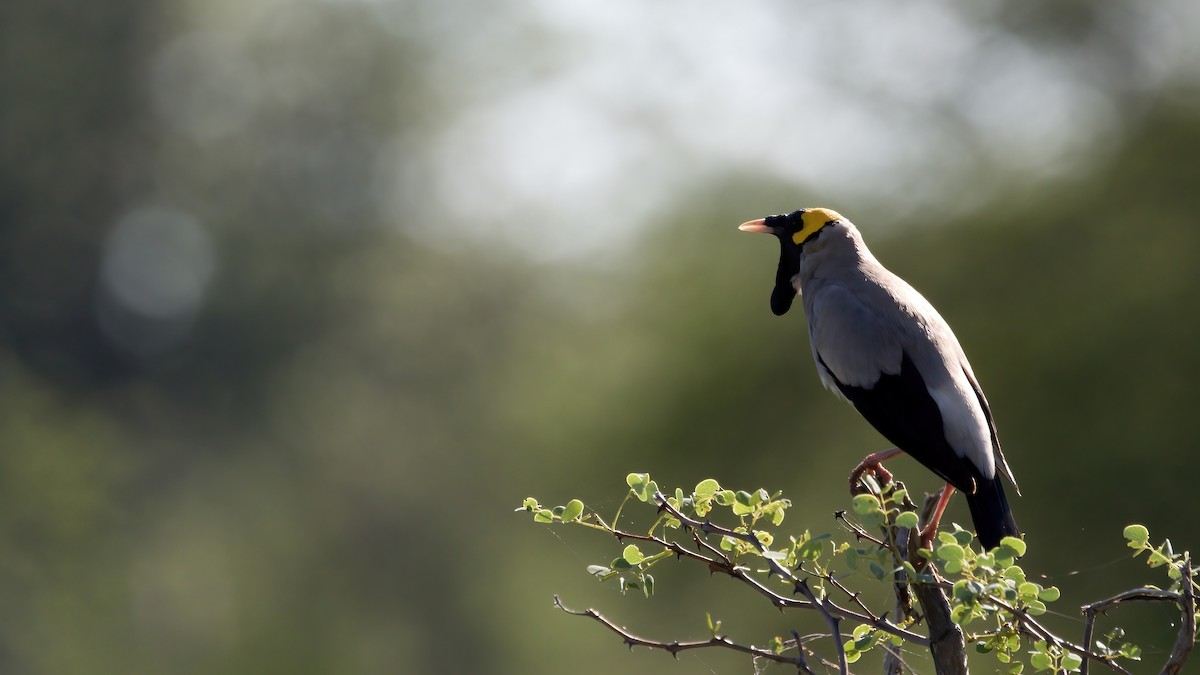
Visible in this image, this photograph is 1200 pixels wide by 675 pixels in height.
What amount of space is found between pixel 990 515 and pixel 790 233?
169cm

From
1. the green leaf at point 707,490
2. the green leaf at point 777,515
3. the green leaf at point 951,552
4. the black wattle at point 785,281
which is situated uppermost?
the black wattle at point 785,281

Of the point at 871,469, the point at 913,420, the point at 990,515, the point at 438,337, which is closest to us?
the point at 990,515

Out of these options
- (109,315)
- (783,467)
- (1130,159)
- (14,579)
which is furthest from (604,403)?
(109,315)

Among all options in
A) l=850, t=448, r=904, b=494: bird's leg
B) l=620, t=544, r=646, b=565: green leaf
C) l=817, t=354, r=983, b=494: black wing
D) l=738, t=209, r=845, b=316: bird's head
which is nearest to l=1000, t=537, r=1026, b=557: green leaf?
l=620, t=544, r=646, b=565: green leaf

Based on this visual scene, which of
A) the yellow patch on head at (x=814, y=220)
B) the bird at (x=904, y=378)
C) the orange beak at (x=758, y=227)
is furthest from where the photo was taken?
the orange beak at (x=758, y=227)

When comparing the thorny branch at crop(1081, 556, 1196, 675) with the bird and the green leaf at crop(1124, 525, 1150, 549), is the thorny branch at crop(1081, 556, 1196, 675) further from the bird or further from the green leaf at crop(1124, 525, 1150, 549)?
the bird

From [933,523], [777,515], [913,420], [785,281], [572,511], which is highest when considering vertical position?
[785,281]

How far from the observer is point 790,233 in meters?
4.95

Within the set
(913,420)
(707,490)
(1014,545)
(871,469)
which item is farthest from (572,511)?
(913,420)

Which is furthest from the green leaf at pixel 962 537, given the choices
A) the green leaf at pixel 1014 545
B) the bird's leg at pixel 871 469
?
the bird's leg at pixel 871 469

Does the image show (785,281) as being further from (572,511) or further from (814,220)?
(572,511)

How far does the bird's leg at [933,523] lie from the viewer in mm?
3192

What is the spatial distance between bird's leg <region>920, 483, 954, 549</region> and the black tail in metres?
0.09

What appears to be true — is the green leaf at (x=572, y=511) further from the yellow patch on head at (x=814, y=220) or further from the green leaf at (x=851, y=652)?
the yellow patch on head at (x=814, y=220)
